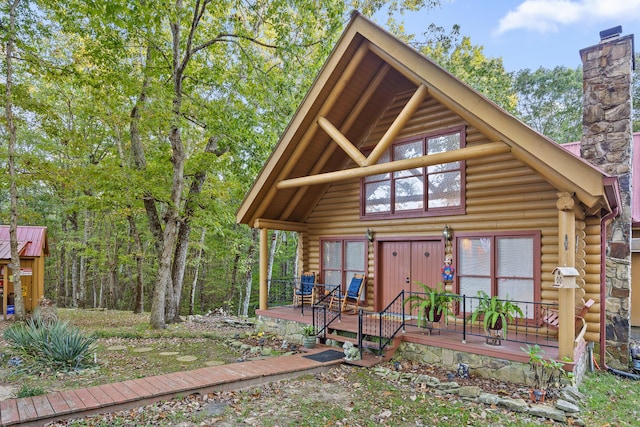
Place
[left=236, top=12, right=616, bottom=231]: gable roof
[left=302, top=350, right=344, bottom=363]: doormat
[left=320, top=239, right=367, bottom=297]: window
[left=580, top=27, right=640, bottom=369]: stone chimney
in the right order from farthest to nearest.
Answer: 1. [left=320, top=239, right=367, bottom=297]: window
2. [left=580, top=27, right=640, bottom=369]: stone chimney
3. [left=302, top=350, right=344, bottom=363]: doormat
4. [left=236, top=12, right=616, bottom=231]: gable roof

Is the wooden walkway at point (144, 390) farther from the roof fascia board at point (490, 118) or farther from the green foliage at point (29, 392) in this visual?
the roof fascia board at point (490, 118)

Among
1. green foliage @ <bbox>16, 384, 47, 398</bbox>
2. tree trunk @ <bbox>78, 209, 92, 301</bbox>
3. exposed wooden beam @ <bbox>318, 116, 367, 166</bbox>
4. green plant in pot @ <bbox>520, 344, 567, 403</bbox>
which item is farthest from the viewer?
tree trunk @ <bbox>78, 209, 92, 301</bbox>

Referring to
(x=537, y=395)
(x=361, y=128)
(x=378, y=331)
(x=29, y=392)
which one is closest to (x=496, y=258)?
(x=378, y=331)

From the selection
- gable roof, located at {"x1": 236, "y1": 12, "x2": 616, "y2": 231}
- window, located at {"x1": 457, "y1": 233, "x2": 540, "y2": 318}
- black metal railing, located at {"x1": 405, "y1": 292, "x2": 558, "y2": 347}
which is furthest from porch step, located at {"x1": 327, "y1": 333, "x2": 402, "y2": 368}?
gable roof, located at {"x1": 236, "y1": 12, "x2": 616, "y2": 231}

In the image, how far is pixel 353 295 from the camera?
9.76 metres

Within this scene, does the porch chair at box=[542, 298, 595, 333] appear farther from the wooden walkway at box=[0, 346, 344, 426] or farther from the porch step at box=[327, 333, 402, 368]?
the wooden walkway at box=[0, 346, 344, 426]

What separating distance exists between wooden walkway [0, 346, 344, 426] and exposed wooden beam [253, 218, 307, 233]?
4283 mm

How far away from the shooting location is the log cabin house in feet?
20.4

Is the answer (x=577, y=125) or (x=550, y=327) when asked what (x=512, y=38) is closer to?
(x=577, y=125)

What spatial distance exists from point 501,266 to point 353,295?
12.0 feet

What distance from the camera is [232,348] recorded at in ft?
28.1

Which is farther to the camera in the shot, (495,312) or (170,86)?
(170,86)

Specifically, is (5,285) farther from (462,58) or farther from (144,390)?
(462,58)

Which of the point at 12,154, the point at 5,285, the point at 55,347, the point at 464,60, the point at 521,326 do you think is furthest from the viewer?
the point at 464,60
